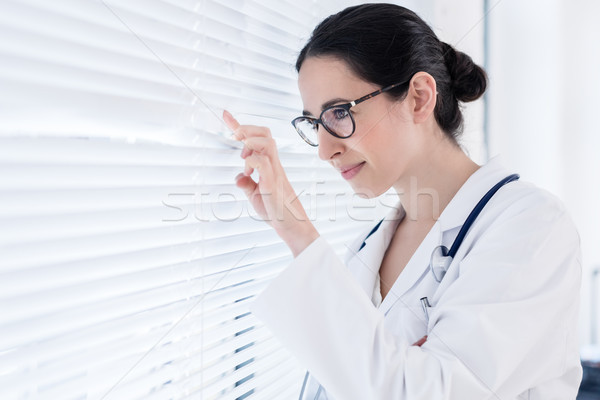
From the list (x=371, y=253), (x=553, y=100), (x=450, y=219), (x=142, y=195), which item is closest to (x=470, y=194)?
(x=450, y=219)

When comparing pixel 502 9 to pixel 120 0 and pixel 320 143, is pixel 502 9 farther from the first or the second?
pixel 120 0

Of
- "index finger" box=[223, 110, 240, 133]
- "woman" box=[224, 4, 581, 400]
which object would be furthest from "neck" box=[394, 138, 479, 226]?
"index finger" box=[223, 110, 240, 133]

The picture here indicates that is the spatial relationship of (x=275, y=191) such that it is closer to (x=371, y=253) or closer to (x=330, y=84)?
(x=330, y=84)

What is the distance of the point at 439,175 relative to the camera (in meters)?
1.10

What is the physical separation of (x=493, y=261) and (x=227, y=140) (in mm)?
534

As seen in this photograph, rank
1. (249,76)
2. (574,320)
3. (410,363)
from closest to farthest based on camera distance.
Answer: (410,363), (574,320), (249,76)

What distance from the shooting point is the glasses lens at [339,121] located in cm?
93

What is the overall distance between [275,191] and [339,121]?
0.25m

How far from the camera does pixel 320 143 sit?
990 mm

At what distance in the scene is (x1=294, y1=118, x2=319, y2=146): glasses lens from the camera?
0.98 m

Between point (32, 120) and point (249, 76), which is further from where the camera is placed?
point (249, 76)

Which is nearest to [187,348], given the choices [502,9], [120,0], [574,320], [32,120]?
[32,120]

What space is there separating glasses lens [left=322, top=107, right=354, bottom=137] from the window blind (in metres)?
0.17

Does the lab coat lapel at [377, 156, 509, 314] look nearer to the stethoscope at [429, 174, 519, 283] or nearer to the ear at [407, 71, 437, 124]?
the stethoscope at [429, 174, 519, 283]
